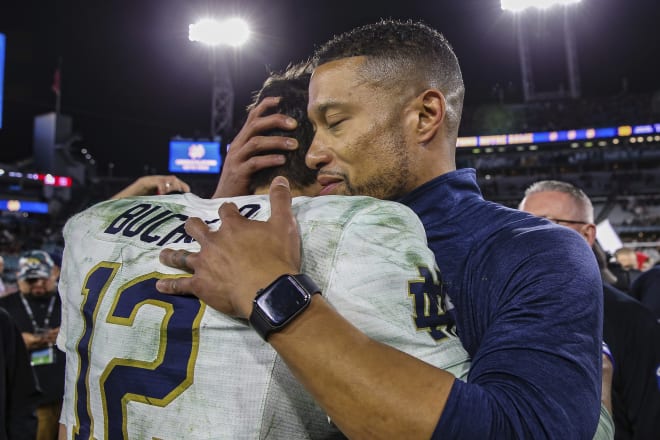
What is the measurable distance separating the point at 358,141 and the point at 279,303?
69 centimetres

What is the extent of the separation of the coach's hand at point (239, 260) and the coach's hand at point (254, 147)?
51cm

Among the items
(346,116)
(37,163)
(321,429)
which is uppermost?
(37,163)

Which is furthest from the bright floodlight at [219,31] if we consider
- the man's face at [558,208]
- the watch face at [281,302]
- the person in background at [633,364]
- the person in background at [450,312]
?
the watch face at [281,302]

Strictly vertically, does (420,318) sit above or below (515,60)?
below

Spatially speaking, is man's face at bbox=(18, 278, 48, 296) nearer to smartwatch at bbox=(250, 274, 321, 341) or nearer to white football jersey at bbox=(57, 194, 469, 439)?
white football jersey at bbox=(57, 194, 469, 439)

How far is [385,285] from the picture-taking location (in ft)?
3.05

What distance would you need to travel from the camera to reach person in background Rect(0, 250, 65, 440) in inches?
153

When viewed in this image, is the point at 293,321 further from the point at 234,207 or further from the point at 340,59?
the point at 340,59

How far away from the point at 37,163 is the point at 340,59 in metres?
33.7

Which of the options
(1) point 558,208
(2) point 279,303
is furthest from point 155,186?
(1) point 558,208

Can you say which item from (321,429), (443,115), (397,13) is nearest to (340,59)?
(443,115)

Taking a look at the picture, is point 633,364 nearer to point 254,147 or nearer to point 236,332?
point 254,147

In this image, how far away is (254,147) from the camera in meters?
1.49

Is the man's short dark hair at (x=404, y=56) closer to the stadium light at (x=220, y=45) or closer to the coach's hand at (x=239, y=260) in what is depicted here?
the coach's hand at (x=239, y=260)
